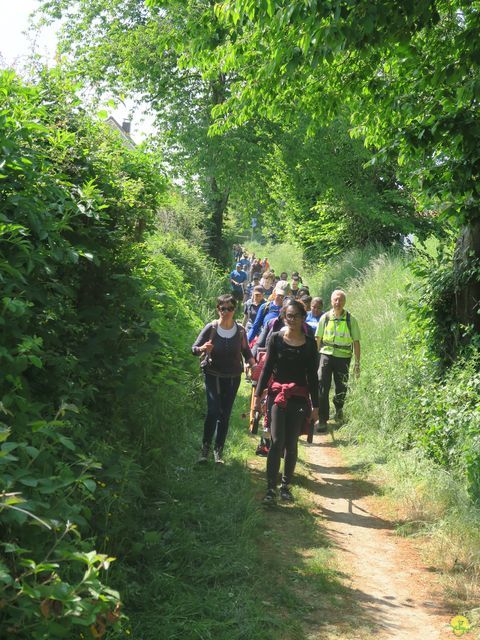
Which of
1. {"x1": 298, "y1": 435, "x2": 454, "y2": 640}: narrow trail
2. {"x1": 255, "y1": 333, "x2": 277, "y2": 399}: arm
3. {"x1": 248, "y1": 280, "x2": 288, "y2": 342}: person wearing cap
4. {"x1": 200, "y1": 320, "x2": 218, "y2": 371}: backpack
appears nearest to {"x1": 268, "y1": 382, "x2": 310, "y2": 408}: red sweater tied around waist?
{"x1": 255, "y1": 333, "x2": 277, "y2": 399}: arm

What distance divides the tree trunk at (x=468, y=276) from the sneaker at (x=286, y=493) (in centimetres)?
274

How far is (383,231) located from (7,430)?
23.3 m

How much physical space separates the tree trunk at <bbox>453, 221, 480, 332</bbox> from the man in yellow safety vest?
93.8 inches

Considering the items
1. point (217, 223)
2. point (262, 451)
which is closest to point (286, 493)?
point (262, 451)

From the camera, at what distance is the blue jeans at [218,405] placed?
791 centimetres

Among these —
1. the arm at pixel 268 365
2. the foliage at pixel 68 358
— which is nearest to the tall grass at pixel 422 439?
the arm at pixel 268 365

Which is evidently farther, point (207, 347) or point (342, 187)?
point (342, 187)

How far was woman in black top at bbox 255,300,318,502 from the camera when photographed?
6.97 metres

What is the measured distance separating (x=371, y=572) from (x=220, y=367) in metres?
2.92

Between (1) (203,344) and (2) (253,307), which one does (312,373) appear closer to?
Result: (1) (203,344)

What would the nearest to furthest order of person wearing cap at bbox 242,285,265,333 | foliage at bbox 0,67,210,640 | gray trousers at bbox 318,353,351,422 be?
foliage at bbox 0,67,210,640 → gray trousers at bbox 318,353,351,422 → person wearing cap at bbox 242,285,265,333

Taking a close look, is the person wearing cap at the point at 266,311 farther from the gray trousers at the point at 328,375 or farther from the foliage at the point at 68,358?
the foliage at the point at 68,358

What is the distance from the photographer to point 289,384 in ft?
22.9

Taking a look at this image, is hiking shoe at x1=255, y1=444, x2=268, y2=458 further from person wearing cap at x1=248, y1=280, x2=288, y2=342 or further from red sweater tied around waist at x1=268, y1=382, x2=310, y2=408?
person wearing cap at x1=248, y1=280, x2=288, y2=342
